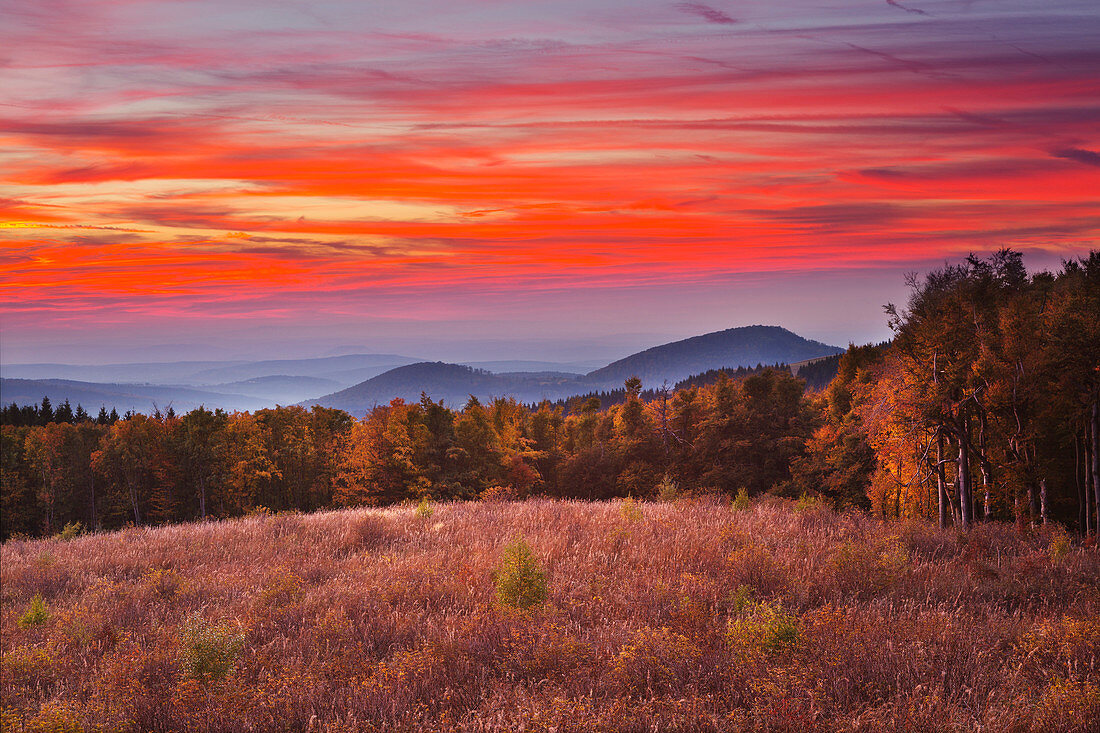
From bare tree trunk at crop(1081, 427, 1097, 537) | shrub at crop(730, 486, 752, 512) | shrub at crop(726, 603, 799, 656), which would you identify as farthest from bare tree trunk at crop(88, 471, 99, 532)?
bare tree trunk at crop(1081, 427, 1097, 537)

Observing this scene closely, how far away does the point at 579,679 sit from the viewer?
564 cm

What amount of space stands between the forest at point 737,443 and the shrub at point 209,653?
15409mm

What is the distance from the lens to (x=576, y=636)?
6.80 metres

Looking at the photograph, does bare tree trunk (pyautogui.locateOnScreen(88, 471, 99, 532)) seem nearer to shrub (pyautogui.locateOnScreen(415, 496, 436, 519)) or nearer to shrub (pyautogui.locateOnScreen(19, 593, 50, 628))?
shrub (pyautogui.locateOnScreen(415, 496, 436, 519))

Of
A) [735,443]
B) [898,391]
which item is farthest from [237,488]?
[898,391]

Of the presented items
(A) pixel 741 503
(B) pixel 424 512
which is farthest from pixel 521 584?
(A) pixel 741 503

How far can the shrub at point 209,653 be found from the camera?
20.2 feet

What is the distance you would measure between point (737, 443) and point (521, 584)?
4953cm

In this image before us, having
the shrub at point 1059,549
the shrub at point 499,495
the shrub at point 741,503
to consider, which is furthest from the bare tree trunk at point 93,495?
the shrub at point 1059,549

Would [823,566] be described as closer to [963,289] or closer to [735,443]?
[963,289]

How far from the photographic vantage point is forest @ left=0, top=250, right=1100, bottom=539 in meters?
30.5

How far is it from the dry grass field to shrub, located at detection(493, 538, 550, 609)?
0.09 ft

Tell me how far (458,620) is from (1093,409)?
32.0 metres

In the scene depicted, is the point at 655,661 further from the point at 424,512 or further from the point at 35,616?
the point at 424,512
